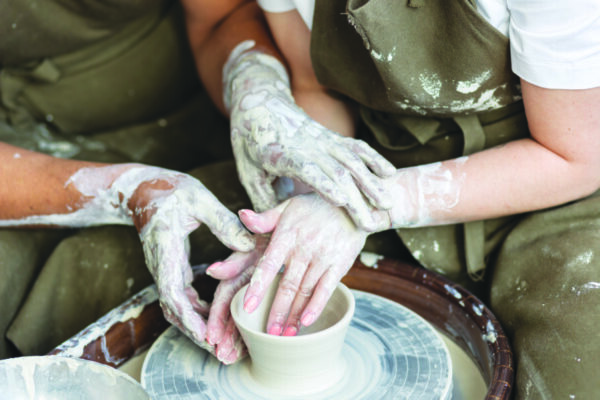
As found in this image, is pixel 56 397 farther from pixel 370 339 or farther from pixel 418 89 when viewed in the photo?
pixel 418 89

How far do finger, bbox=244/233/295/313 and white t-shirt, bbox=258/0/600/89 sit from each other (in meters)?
0.60

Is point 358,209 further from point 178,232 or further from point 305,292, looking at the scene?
point 178,232

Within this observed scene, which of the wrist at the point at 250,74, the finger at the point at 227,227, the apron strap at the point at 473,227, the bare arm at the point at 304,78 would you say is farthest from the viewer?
the bare arm at the point at 304,78

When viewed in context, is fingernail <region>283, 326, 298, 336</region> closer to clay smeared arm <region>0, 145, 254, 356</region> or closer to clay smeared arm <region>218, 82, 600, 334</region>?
clay smeared arm <region>218, 82, 600, 334</region>

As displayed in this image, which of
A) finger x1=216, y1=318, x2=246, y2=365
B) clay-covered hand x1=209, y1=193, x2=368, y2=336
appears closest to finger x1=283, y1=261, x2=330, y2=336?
clay-covered hand x1=209, y1=193, x2=368, y2=336

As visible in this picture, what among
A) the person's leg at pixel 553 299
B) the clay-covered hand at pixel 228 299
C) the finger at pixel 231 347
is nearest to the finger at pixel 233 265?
the clay-covered hand at pixel 228 299

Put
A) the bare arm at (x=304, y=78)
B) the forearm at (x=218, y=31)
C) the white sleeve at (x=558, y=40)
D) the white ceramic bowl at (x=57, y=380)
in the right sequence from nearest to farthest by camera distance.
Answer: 1. the white ceramic bowl at (x=57, y=380)
2. the white sleeve at (x=558, y=40)
3. the bare arm at (x=304, y=78)
4. the forearm at (x=218, y=31)

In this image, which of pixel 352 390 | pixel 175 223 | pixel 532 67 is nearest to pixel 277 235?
pixel 175 223

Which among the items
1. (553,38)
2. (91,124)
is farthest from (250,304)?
(91,124)

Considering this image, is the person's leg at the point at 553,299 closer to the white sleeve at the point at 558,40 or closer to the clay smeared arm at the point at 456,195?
the clay smeared arm at the point at 456,195

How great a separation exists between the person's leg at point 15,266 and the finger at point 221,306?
592 millimetres

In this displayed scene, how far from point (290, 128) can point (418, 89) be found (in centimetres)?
30

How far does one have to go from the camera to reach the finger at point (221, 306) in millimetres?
1350

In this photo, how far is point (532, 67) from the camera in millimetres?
1312
